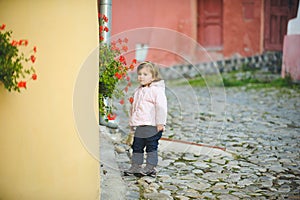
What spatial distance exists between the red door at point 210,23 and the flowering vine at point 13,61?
9.88 m

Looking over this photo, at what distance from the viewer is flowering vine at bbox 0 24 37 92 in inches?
106

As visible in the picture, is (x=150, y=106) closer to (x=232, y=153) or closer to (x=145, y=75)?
(x=145, y=75)

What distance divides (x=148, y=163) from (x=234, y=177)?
79 centimetres

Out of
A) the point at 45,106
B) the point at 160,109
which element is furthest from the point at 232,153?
the point at 45,106

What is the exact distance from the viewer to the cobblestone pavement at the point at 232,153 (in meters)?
3.91

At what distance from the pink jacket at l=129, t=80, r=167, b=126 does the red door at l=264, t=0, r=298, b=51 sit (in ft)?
28.5

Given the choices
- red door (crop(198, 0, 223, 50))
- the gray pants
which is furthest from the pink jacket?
red door (crop(198, 0, 223, 50))

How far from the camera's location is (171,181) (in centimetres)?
414

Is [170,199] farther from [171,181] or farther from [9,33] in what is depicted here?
[9,33]

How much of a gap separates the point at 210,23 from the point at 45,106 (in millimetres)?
9924

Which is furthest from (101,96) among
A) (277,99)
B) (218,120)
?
(277,99)

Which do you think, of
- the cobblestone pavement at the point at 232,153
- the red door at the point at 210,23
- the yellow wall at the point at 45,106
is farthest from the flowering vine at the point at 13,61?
the red door at the point at 210,23

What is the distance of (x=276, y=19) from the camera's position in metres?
12.0

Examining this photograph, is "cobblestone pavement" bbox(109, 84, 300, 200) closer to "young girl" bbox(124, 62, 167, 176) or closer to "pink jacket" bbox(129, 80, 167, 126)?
"young girl" bbox(124, 62, 167, 176)
